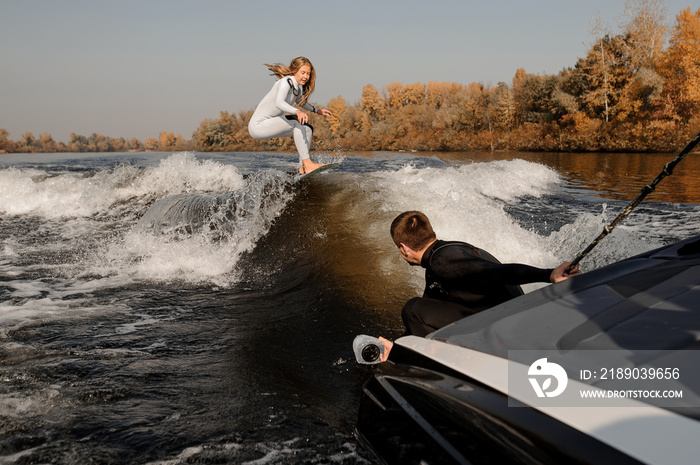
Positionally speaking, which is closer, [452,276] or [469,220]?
[452,276]

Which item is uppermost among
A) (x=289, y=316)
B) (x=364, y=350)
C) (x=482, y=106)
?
(x=482, y=106)

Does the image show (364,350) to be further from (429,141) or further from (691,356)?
(429,141)

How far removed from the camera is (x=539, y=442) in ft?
4.25

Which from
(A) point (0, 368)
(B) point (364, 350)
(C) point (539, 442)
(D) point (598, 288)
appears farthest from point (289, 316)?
(C) point (539, 442)

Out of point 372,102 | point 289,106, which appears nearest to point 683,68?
point 289,106

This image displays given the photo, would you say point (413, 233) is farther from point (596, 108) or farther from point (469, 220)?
point (596, 108)

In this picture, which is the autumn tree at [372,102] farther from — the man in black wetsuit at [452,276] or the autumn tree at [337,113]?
the man in black wetsuit at [452,276]

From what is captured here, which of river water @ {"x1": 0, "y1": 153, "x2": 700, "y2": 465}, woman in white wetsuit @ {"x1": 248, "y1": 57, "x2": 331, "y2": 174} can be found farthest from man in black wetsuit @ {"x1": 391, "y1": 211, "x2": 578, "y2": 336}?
woman in white wetsuit @ {"x1": 248, "y1": 57, "x2": 331, "y2": 174}

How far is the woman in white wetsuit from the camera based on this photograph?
7238 mm

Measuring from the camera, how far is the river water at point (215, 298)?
2.85m

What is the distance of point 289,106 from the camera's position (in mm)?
7148

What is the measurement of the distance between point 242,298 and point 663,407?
5062mm

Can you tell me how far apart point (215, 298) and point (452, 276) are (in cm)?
372

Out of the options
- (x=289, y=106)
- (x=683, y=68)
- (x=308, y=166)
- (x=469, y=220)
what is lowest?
(x=469, y=220)
